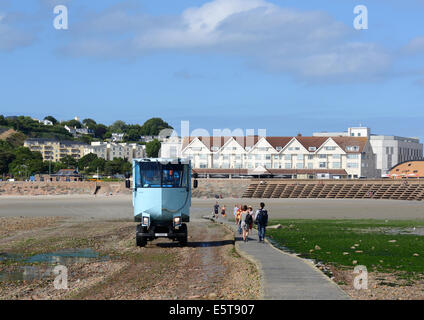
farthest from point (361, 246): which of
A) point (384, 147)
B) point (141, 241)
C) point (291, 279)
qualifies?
point (384, 147)

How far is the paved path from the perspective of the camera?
663 inches

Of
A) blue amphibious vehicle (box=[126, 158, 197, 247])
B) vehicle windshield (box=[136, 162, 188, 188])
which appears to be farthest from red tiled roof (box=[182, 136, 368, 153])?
vehicle windshield (box=[136, 162, 188, 188])

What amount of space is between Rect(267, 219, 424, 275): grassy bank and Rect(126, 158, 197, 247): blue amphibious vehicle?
20.4 ft

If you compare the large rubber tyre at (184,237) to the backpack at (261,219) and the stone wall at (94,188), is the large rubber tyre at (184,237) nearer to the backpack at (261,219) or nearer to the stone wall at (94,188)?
the backpack at (261,219)

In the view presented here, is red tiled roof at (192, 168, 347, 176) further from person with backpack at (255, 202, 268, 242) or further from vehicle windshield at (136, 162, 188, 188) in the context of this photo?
vehicle windshield at (136, 162, 188, 188)

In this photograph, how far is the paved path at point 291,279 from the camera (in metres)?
16.8

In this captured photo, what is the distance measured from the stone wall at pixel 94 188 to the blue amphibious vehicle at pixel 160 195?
91.5 m

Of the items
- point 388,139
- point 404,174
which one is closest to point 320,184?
point 404,174

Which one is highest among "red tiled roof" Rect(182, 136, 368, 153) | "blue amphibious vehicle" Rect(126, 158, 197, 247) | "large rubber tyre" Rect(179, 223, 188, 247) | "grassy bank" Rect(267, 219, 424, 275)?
"red tiled roof" Rect(182, 136, 368, 153)

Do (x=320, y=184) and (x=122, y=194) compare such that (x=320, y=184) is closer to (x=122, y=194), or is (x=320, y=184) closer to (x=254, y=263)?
(x=122, y=194)

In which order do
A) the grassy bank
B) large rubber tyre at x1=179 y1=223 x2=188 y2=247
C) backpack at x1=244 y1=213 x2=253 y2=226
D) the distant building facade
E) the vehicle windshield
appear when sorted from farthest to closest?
the distant building facade → backpack at x1=244 y1=213 x2=253 y2=226 → large rubber tyre at x1=179 y1=223 x2=188 y2=247 → the vehicle windshield → the grassy bank

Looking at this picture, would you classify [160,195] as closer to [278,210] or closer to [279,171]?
[278,210]

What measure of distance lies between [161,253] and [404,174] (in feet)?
428

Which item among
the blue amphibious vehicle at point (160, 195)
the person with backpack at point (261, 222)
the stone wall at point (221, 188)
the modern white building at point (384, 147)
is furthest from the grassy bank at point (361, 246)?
the modern white building at point (384, 147)
